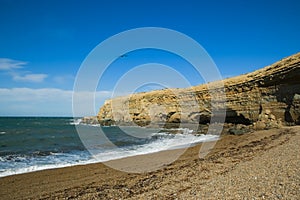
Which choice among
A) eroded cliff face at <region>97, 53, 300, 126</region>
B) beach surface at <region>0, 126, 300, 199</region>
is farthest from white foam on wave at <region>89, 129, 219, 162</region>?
eroded cliff face at <region>97, 53, 300, 126</region>

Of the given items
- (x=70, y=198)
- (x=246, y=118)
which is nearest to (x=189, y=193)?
(x=70, y=198)

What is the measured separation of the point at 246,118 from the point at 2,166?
→ 26.7 m

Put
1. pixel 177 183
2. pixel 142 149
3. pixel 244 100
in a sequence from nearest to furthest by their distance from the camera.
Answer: pixel 177 183 → pixel 142 149 → pixel 244 100

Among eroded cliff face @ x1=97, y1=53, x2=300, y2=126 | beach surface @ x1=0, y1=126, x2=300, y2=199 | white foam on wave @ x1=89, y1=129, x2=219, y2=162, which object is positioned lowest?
white foam on wave @ x1=89, y1=129, x2=219, y2=162

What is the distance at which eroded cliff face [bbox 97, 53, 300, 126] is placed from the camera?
78.6ft

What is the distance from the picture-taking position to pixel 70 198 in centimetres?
687

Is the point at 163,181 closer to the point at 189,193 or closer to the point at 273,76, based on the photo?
the point at 189,193

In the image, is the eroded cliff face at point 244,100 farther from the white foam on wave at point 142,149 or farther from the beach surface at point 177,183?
the beach surface at point 177,183

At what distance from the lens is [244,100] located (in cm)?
3019

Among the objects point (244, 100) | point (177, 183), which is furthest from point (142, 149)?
point (244, 100)

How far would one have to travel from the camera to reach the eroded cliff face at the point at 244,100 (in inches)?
943

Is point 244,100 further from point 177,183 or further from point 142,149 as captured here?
point 177,183

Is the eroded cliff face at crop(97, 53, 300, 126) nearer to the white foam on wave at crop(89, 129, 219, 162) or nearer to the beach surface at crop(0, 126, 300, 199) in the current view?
the white foam on wave at crop(89, 129, 219, 162)

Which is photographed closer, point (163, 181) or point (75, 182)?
point (163, 181)
